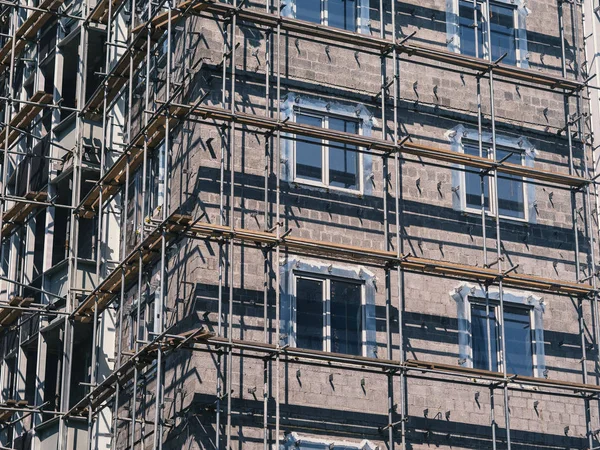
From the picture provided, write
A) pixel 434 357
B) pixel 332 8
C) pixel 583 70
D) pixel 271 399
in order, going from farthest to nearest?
pixel 583 70 → pixel 332 8 → pixel 434 357 → pixel 271 399

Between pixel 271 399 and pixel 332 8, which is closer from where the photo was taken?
pixel 271 399

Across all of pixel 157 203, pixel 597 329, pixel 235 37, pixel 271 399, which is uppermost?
pixel 235 37

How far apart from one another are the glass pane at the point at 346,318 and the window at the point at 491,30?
676cm

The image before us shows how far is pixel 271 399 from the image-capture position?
94.7 feet

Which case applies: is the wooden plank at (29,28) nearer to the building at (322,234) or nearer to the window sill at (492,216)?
the building at (322,234)

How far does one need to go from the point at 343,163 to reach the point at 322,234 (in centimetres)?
177

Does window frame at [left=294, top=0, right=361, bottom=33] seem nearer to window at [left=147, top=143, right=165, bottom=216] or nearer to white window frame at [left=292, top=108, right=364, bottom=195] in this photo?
white window frame at [left=292, top=108, right=364, bottom=195]

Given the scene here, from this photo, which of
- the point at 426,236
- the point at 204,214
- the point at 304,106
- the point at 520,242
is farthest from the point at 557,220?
the point at 204,214

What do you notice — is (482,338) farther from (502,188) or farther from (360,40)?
(360,40)

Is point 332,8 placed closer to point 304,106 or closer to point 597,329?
point 304,106

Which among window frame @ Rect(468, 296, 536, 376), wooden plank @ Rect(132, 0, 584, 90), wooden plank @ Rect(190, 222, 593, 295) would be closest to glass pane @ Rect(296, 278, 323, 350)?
wooden plank @ Rect(190, 222, 593, 295)

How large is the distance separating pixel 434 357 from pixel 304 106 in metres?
5.83

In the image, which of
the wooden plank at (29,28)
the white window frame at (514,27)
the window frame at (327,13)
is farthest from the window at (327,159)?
the wooden plank at (29,28)

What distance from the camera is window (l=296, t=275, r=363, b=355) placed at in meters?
30.1
